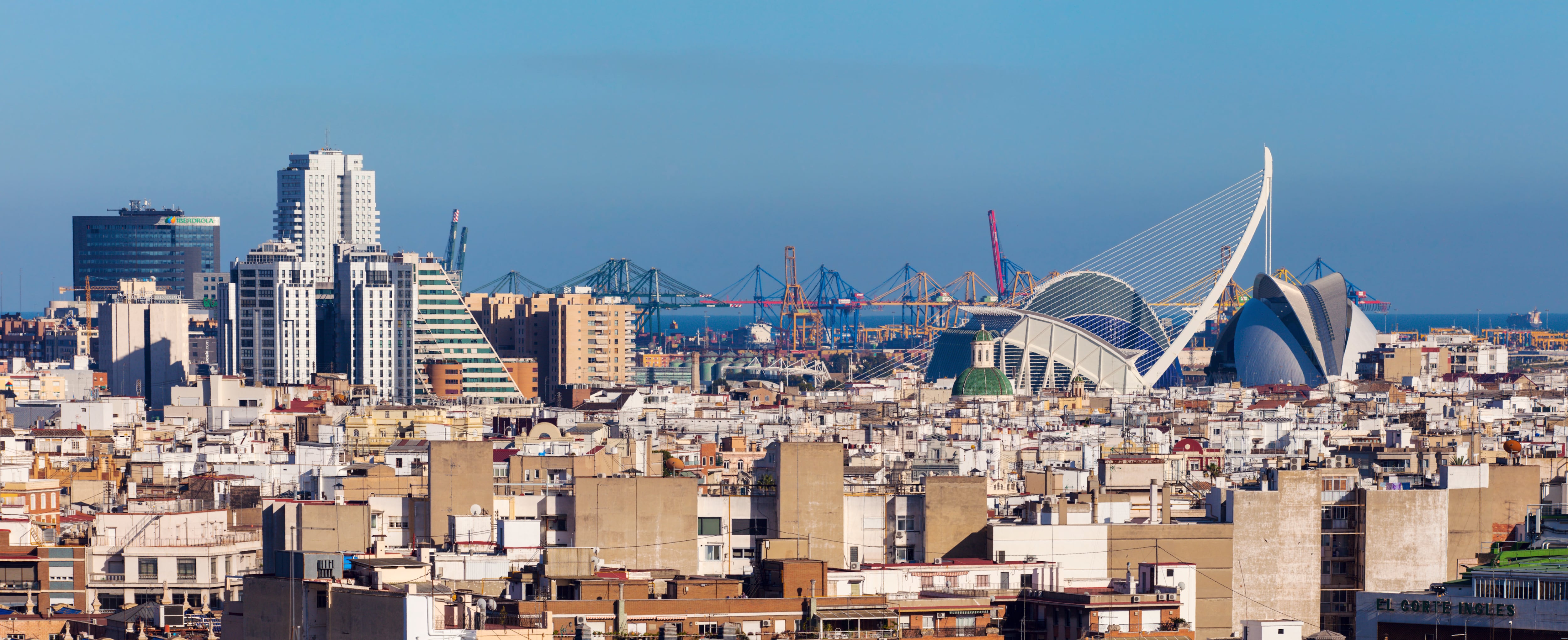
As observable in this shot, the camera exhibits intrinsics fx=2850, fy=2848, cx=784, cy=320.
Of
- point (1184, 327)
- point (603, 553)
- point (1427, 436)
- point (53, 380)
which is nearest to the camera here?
point (603, 553)

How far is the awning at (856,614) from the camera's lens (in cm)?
2561

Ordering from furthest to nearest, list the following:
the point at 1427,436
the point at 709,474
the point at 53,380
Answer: the point at 53,380 < the point at 1427,436 < the point at 709,474

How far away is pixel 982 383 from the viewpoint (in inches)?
4299

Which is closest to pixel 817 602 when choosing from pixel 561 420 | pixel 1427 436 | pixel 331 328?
pixel 1427 436

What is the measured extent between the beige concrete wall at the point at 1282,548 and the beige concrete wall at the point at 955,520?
9.32 feet

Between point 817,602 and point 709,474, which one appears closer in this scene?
point 817,602

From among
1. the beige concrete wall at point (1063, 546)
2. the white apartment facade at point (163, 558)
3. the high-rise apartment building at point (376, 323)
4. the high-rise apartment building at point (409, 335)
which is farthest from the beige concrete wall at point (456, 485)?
the high-rise apartment building at point (376, 323)

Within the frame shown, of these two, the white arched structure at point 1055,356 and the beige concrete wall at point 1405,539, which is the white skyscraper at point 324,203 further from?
the beige concrete wall at point 1405,539

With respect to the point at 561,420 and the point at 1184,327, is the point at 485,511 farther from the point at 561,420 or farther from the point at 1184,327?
the point at 1184,327

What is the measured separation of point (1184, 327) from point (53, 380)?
54.3 metres

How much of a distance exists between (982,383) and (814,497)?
78.4 metres

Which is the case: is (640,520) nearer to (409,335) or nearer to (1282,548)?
(1282,548)

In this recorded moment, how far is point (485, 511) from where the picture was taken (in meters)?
32.7

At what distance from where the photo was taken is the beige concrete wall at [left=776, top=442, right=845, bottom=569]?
1219 inches
